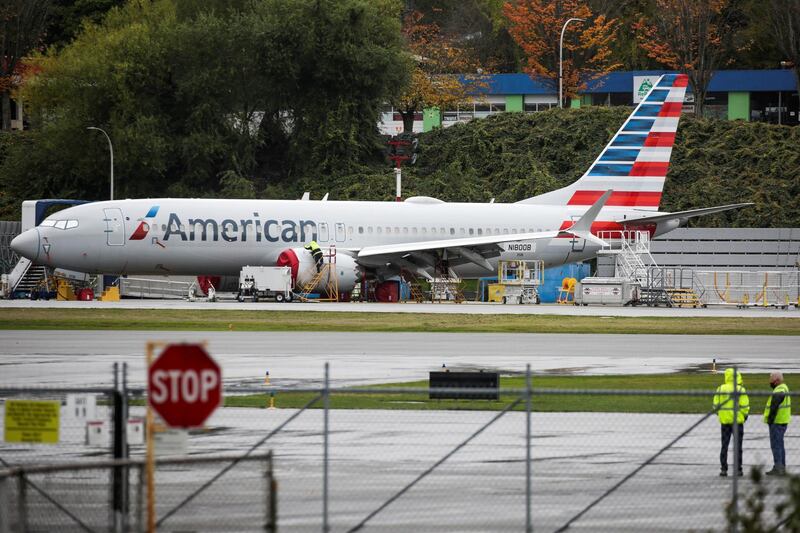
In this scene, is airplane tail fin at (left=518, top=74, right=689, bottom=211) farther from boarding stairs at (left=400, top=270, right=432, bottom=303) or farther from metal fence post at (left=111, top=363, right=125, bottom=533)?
metal fence post at (left=111, top=363, right=125, bottom=533)

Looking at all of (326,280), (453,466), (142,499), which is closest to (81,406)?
(142,499)

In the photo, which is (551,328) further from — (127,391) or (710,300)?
(127,391)

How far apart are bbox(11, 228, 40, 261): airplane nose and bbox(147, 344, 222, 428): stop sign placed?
41.1m

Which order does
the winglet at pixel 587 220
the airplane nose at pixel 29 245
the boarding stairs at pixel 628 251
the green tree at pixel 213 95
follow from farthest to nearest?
the green tree at pixel 213 95 < the boarding stairs at pixel 628 251 < the winglet at pixel 587 220 < the airplane nose at pixel 29 245

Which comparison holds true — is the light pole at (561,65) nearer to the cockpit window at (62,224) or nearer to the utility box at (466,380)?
the cockpit window at (62,224)

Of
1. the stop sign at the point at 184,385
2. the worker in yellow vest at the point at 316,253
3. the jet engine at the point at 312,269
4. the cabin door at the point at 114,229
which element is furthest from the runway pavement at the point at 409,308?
the stop sign at the point at 184,385

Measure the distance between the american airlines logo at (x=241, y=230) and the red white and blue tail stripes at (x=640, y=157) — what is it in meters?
14.3

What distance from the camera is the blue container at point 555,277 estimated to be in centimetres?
6488

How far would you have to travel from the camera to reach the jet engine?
53.4 meters

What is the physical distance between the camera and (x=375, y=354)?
3262 cm

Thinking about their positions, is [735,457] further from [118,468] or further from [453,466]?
[118,468]

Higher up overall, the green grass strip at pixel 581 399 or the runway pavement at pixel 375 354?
the runway pavement at pixel 375 354

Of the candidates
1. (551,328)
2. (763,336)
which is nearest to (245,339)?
(551,328)

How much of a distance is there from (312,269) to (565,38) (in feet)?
172
